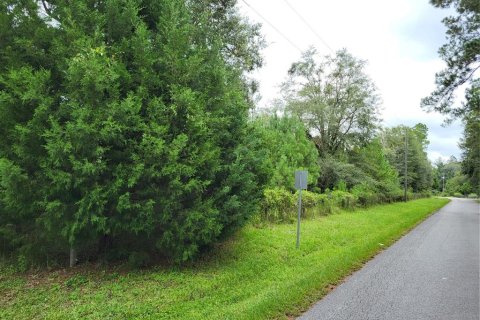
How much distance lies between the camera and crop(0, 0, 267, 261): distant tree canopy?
5703mm

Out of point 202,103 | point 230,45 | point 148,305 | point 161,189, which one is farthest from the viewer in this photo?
point 230,45

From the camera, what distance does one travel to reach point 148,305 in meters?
5.01

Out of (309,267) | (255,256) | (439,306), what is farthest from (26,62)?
(439,306)

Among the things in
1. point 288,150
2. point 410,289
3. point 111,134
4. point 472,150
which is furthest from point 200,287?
point 472,150

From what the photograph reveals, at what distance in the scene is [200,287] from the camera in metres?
5.85

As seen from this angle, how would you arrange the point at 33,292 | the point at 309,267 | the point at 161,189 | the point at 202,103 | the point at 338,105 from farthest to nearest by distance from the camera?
the point at 338,105
the point at 309,267
the point at 202,103
the point at 161,189
the point at 33,292

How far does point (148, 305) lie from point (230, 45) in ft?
40.1

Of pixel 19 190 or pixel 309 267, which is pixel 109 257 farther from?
pixel 309 267

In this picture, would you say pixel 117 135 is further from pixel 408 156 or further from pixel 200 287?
pixel 408 156

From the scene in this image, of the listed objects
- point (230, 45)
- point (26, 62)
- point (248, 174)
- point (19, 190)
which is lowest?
point (19, 190)

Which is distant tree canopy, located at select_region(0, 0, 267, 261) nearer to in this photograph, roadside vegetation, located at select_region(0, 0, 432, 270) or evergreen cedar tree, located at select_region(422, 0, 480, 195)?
roadside vegetation, located at select_region(0, 0, 432, 270)

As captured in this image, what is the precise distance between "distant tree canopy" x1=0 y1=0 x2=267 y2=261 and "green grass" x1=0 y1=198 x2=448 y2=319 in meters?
0.63

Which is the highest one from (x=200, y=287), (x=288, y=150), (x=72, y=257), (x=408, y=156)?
(x=408, y=156)

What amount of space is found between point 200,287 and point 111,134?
9.96 ft
